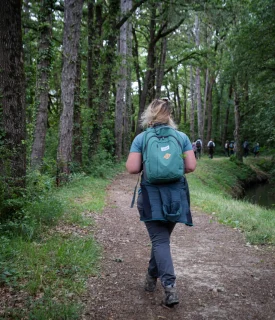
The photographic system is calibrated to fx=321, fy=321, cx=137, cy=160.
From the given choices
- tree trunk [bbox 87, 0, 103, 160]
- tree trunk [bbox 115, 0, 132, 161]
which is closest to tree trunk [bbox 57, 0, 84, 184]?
tree trunk [bbox 87, 0, 103, 160]

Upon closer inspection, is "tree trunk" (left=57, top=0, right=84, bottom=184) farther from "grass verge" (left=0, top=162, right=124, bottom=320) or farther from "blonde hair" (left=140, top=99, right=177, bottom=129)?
"blonde hair" (left=140, top=99, right=177, bottom=129)

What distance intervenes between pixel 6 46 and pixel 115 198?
6090 mm

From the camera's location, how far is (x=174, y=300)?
340cm

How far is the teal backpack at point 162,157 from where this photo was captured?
326 cm

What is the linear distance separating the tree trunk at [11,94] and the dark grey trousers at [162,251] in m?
2.86

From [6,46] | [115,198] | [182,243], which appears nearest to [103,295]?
[182,243]

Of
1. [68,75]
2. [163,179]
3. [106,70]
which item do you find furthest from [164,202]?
[106,70]

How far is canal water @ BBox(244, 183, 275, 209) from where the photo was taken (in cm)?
1725

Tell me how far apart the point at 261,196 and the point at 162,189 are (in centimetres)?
1802

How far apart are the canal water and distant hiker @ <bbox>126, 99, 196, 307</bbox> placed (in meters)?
13.6

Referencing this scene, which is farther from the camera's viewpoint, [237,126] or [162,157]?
[237,126]

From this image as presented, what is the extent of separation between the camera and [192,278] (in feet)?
14.3

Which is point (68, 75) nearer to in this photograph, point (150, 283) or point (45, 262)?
point (45, 262)

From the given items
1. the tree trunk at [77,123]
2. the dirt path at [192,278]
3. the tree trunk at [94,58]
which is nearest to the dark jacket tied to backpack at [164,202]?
the dirt path at [192,278]
